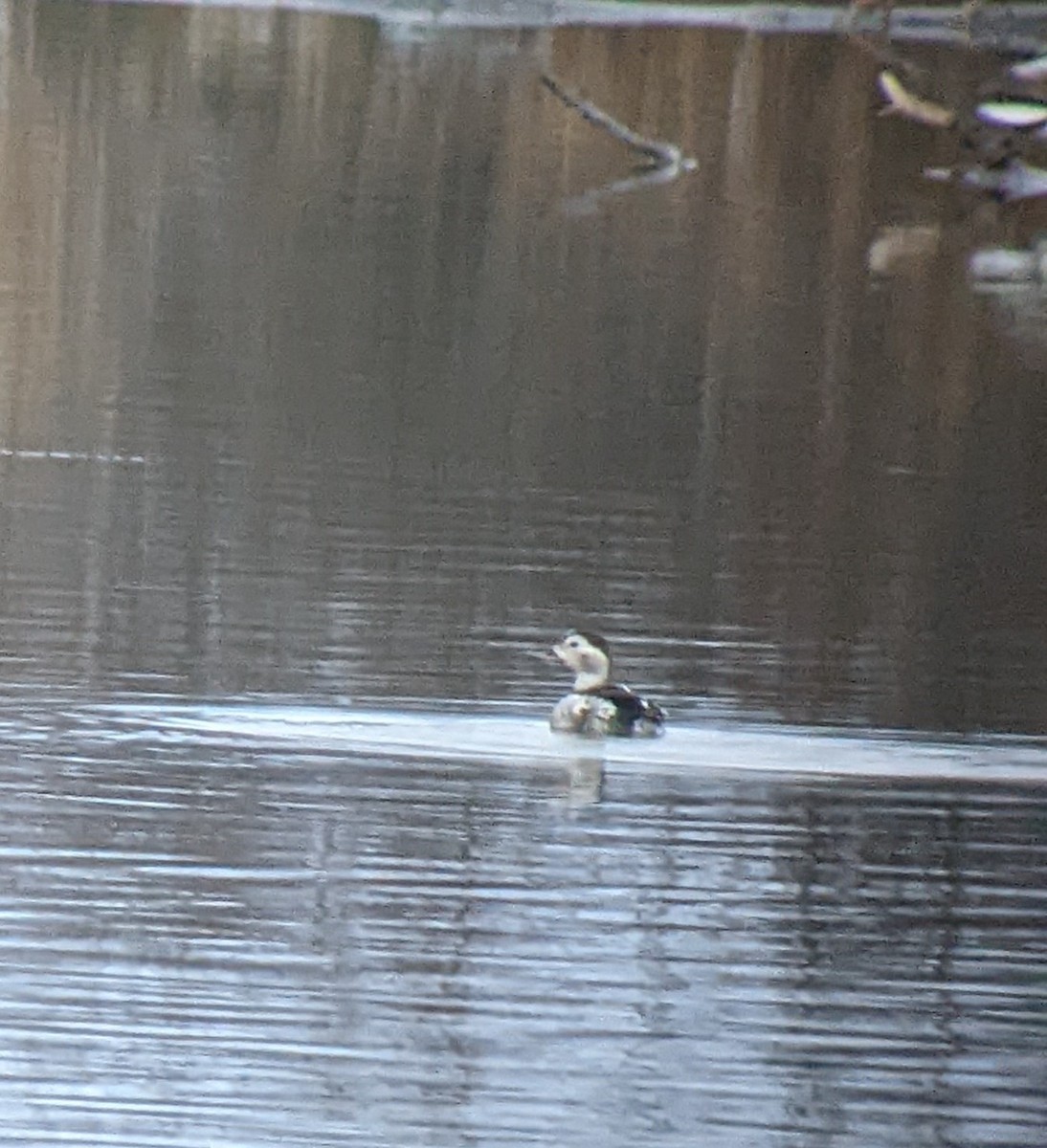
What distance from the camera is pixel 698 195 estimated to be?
66.8ft

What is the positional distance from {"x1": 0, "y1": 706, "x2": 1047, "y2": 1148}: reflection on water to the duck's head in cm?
18

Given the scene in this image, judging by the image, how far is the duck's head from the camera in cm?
697

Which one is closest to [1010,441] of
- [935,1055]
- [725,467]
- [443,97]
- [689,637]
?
[725,467]

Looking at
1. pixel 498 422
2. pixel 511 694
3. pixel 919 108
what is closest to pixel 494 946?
pixel 511 694

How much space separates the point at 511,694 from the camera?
7312 millimetres

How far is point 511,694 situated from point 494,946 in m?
1.73

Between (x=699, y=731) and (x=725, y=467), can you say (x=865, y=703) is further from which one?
(x=725, y=467)

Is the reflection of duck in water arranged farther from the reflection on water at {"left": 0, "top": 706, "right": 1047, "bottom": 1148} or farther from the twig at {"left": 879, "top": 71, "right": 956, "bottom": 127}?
the twig at {"left": 879, "top": 71, "right": 956, "bottom": 127}

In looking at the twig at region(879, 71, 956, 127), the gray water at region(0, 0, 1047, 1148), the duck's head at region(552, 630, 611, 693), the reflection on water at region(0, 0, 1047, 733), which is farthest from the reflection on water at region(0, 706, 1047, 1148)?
the twig at region(879, 71, 956, 127)

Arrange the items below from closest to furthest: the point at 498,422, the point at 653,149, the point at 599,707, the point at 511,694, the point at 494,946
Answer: the point at 494,946 < the point at 599,707 < the point at 511,694 < the point at 498,422 < the point at 653,149

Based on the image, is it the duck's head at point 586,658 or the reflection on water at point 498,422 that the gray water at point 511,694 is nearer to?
the reflection on water at point 498,422

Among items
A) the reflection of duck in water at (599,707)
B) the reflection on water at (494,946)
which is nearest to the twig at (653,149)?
the reflection of duck in water at (599,707)

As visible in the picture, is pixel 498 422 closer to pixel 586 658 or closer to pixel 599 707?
pixel 586 658

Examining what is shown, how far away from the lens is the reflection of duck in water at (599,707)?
6926mm
